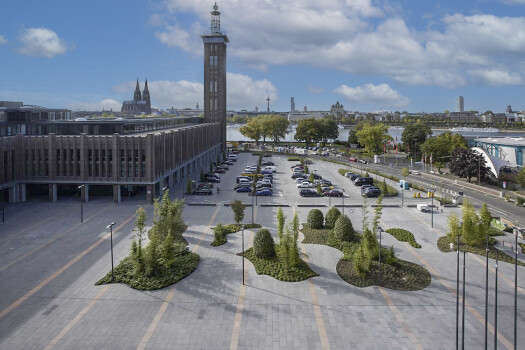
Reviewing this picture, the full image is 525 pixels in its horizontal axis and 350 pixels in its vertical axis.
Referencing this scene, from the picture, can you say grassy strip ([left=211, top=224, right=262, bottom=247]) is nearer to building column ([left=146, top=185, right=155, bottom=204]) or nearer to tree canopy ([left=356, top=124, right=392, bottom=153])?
building column ([left=146, top=185, right=155, bottom=204])

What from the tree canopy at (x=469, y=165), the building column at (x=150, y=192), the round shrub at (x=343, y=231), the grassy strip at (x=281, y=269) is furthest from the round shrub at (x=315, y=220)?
the tree canopy at (x=469, y=165)

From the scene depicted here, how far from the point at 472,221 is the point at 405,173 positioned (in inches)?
1392

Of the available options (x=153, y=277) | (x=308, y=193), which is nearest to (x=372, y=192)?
(x=308, y=193)

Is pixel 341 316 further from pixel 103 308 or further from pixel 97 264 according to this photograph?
pixel 97 264

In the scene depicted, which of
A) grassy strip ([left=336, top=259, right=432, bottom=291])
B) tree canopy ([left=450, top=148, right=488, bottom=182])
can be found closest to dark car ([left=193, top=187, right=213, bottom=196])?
grassy strip ([left=336, top=259, right=432, bottom=291])

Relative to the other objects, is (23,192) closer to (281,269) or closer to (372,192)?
(281,269)

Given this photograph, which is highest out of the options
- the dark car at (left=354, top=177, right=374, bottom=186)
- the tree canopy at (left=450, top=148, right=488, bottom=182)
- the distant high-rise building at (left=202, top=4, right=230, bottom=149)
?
the distant high-rise building at (left=202, top=4, right=230, bottom=149)

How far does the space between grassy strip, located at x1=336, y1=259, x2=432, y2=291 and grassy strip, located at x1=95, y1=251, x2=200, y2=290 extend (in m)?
11.0

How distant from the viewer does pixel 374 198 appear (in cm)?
5859

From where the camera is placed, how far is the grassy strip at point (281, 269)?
29.0m

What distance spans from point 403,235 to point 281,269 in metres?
14.5

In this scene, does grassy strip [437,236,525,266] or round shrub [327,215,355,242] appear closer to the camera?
grassy strip [437,236,525,266]

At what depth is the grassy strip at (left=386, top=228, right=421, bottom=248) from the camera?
3679 cm

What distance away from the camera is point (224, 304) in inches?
987
